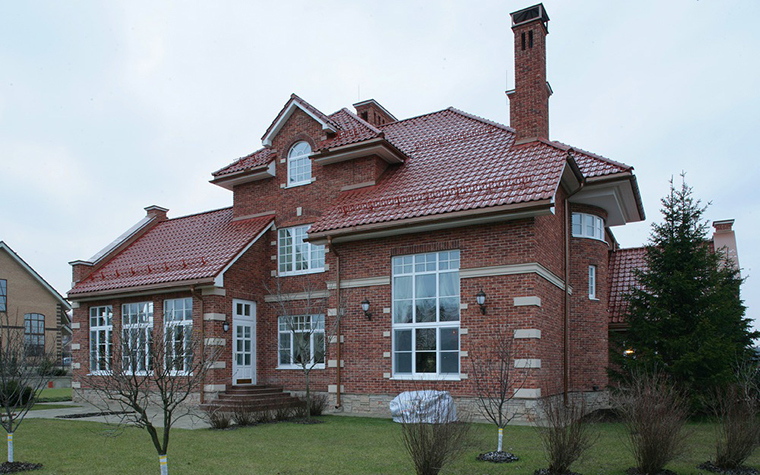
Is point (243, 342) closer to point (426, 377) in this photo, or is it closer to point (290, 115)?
point (426, 377)

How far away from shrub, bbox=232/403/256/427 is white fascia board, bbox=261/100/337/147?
862cm

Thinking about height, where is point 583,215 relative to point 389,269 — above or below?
above

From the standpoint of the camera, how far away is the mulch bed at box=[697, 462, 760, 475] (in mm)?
8365

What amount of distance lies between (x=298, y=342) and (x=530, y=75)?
1029 cm

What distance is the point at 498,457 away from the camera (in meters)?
9.20

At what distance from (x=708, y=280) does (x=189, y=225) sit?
17.8 m

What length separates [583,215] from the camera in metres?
17.7

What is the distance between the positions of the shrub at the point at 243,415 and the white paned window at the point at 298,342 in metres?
2.06

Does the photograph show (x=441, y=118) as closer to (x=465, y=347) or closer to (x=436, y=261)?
(x=436, y=261)

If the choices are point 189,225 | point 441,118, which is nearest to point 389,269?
point 441,118

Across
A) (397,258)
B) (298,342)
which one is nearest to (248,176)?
(298,342)

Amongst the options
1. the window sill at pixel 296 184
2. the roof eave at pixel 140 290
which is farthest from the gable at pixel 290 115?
the roof eave at pixel 140 290

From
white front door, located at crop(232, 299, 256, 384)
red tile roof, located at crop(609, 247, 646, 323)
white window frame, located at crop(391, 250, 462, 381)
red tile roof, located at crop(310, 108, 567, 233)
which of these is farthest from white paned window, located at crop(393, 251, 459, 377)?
red tile roof, located at crop(609, 247, 646, 323)

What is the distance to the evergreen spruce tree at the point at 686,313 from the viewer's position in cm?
1496
